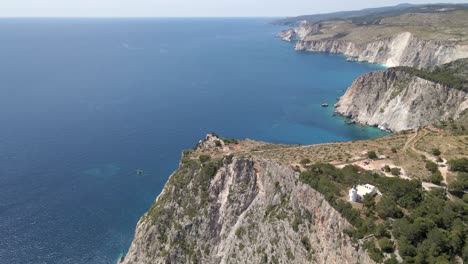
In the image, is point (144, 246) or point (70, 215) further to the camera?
point (70, 215)

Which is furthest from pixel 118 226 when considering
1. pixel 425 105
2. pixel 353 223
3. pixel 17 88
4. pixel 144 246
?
pixel 17 88

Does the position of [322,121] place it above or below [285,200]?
below

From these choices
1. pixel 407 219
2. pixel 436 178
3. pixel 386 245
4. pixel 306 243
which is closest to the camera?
pixel 386 245

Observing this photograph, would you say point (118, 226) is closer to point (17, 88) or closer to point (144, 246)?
point (144, 246)

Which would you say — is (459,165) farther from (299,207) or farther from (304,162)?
(299,207)

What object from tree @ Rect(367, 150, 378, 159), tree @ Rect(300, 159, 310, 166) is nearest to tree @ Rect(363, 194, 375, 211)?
tree @ Rect(300, 159, 310, 166)

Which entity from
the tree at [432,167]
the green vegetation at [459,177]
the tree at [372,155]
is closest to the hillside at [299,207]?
the tree at [432,167]

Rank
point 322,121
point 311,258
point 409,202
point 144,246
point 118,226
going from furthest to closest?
point 322,121 → point 118,226 → point 144,246 → point 311,258 → point 409,202

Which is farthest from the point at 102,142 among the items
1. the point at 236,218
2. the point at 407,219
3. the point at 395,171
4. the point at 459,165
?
the point at 407,219
